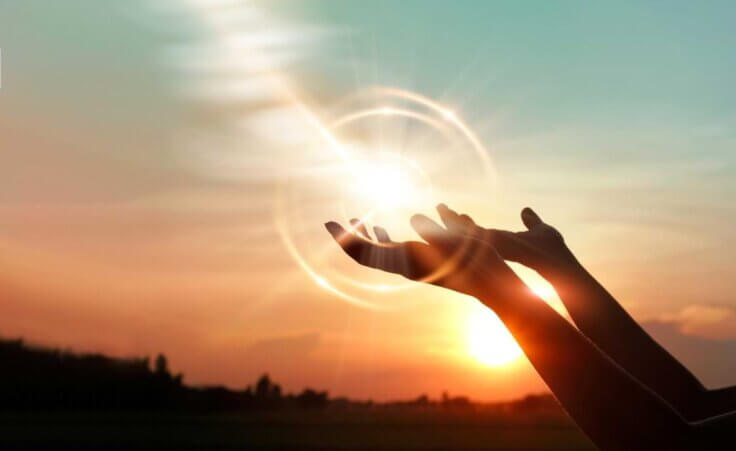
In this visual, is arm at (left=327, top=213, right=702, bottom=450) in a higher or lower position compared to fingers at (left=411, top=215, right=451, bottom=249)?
lower

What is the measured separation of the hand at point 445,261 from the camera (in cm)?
152

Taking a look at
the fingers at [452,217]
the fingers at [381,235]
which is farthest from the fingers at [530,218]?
the fingers at [381,235]

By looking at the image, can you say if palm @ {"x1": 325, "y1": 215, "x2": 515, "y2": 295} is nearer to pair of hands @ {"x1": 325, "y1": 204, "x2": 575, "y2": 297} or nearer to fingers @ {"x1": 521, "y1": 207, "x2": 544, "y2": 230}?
pair of hands @ {"x1": 325, "y1": 204, "x2": 575, "y2": 297}

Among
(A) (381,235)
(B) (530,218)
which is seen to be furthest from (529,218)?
(A) (381,235)

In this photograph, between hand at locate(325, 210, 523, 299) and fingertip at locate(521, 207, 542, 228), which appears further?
fingertip at locate(521, 207, 542, 228)

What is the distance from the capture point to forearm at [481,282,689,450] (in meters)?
1.45

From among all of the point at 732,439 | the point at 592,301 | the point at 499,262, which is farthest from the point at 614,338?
the point at 499,262

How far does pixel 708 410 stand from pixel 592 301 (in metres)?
0.40

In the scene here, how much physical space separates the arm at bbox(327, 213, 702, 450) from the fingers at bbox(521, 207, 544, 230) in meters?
1.19

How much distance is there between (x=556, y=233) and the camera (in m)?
2.62

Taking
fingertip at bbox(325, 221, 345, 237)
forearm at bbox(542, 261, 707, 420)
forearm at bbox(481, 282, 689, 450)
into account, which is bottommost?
forearm at bbox(481, 282, 689, 450)

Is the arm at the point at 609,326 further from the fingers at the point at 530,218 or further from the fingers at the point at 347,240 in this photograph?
the fingers at the point at 347,240

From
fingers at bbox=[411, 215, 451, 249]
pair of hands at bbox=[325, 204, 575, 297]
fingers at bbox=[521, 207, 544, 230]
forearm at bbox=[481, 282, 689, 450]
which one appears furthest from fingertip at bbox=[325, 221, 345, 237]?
fingers at bbox=[521, 207, 544, 230]

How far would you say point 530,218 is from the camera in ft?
9.12
